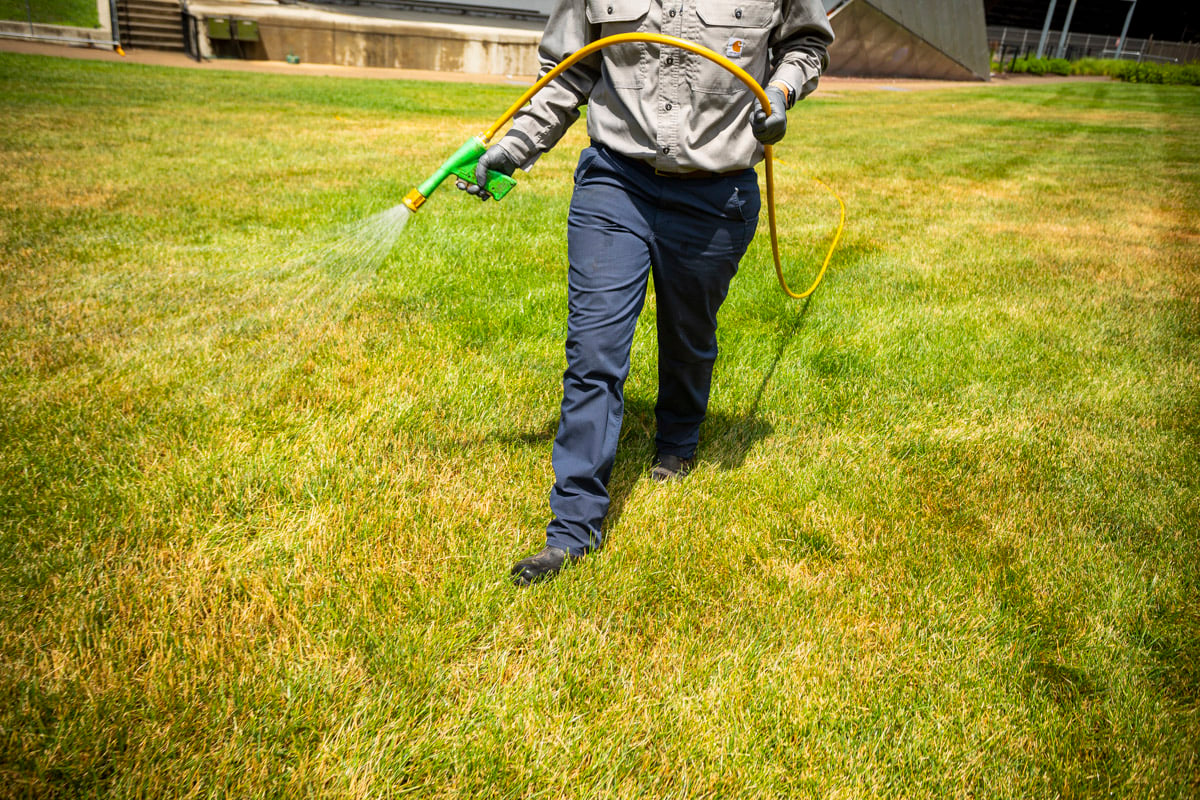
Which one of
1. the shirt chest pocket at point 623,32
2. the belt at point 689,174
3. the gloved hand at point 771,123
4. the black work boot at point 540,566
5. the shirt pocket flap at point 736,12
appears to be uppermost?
the shirt pocket flap at point 736,12

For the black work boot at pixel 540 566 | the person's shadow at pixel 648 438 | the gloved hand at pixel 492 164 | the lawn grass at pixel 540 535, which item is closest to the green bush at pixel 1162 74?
the lawn grass at pixel 540 535

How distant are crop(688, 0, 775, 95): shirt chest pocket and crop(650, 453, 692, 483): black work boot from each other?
145cm

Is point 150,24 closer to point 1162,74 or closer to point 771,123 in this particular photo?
point 771,123

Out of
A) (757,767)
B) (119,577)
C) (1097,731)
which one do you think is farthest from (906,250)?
(119,577)

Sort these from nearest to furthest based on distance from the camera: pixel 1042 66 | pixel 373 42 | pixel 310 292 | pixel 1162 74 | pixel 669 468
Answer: pixel 669 468 < pixel 310 292 < pixel 373 42 < pixel 1162 74 < pixel 1042 66

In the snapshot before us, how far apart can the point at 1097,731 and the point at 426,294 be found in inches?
161

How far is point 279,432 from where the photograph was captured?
11.1ft

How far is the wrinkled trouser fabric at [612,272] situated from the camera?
268 centimetres

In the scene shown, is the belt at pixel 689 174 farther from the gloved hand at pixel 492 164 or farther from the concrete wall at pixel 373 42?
the concrete wall at pixel 373 42

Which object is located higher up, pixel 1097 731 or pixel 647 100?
pixel 647 100

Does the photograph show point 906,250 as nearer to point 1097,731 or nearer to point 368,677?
point 1097,731

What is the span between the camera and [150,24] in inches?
889

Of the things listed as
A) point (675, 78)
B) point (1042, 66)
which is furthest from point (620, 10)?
point (1042, 66)

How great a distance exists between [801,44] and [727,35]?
0.37 m
